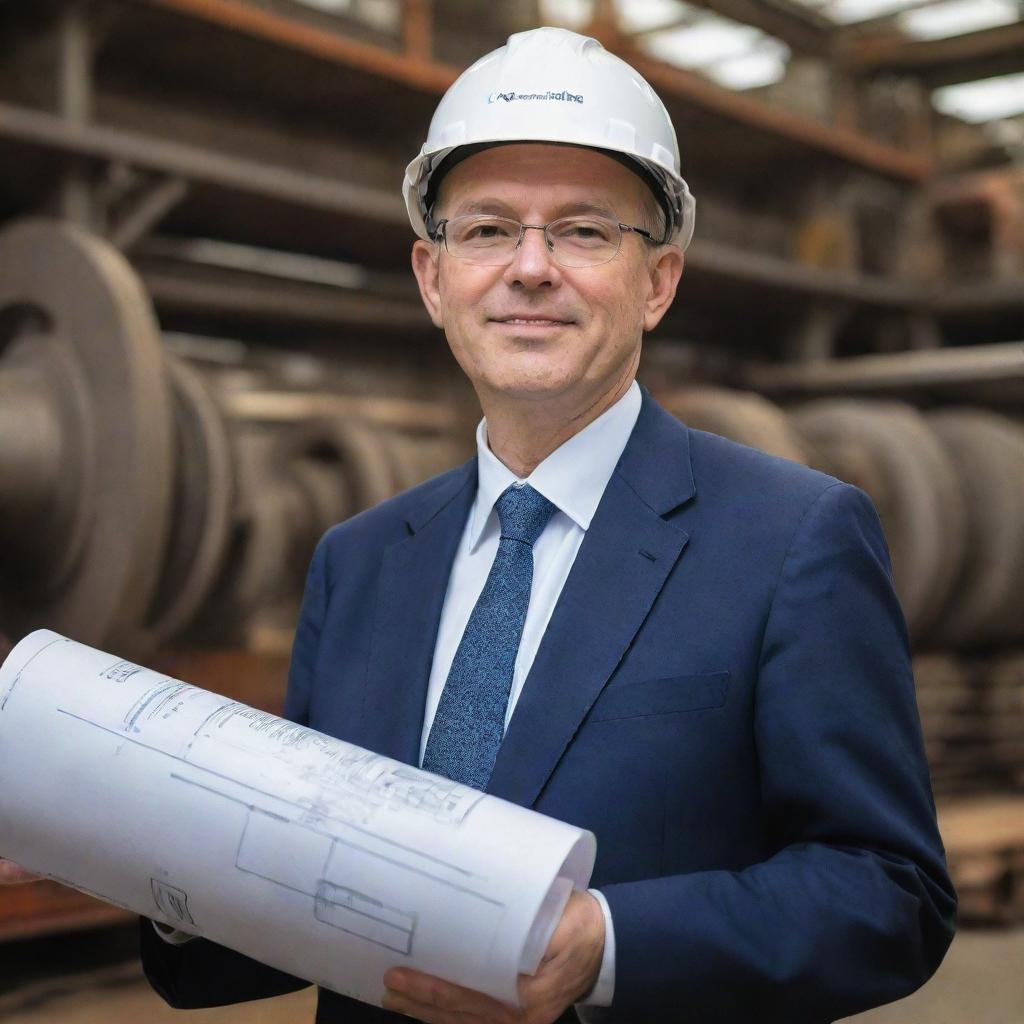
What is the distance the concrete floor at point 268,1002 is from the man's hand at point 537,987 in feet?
5.64

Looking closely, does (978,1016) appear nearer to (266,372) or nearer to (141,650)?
(141,650)

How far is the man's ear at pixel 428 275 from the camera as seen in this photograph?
1366 millimetres

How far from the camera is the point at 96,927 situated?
3.04 meters

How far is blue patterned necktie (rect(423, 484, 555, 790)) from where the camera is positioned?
118 centimetres

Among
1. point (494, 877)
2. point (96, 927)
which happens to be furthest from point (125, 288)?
point (494, 877)

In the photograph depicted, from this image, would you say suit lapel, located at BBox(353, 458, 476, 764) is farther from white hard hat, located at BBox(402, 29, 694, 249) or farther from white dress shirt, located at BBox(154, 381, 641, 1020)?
white hard hat, located at BBox(402, 29, 694, 249)

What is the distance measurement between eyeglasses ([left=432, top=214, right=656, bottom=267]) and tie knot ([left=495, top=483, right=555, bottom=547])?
21 cm

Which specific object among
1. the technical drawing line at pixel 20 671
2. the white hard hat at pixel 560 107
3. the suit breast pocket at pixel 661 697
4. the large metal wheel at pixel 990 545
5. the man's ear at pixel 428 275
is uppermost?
the white hard hat at pixel 560 107

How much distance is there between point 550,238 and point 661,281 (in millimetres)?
168

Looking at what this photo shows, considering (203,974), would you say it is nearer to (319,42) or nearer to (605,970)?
(605,970)

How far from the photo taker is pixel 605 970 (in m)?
0.99

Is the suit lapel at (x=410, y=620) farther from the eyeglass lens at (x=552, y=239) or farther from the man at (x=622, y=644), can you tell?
the eyeglass lens at (x=552, y=239)

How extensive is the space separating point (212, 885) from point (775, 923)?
417mm

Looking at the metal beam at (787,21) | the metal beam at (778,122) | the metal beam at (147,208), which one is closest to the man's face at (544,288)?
A: the metal beam at (147,208)
